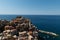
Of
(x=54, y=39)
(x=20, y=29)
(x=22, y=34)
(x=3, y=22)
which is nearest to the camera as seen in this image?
(x=22, y=34)

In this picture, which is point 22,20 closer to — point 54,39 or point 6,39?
point 54,39

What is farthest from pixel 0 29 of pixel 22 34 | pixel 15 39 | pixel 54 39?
pixel 54 39

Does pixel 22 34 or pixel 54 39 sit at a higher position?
pixel 22 34

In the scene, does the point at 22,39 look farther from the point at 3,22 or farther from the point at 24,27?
the point at 3,22

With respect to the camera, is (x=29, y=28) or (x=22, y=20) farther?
(x=22, y=20)

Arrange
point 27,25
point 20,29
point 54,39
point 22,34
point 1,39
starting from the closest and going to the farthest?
1. point 1,39
2. point 22,34
3. point 20,29
4. point 27,25
5. point 54,39

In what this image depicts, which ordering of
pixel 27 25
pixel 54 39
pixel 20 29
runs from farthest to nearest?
pixel 54 39 < pixel 27 25 < pixel 20 29

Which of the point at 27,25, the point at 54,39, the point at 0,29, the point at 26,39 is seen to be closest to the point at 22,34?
the point at 26,39

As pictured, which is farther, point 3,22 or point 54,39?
point 54,39

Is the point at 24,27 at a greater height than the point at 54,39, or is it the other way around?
the point at 24,27
